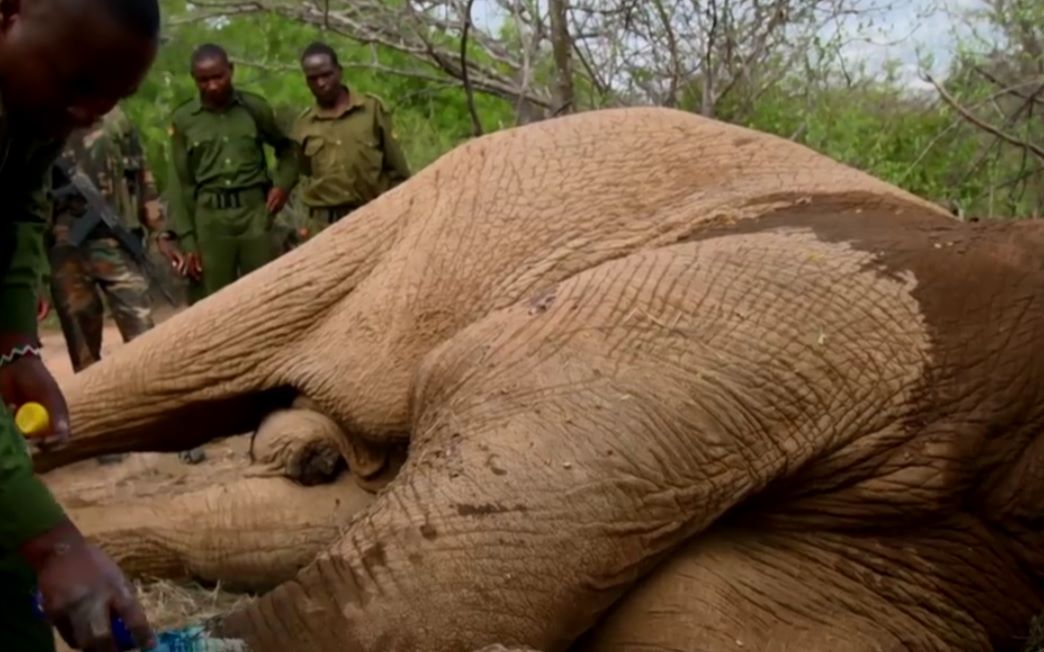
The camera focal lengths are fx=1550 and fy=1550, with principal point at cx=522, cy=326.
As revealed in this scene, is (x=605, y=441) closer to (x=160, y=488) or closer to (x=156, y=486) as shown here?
(x=160, y=488)

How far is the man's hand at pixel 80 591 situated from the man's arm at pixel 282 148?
7307 mm

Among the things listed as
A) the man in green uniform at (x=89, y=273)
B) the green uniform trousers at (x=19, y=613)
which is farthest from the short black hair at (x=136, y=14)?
the man in green uniform at (x=89, y=273)

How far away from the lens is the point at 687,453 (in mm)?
3424

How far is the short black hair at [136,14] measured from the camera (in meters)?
2.26

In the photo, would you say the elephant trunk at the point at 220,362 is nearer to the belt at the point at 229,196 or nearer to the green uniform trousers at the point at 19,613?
the green uniform trousers at the point at 19,613

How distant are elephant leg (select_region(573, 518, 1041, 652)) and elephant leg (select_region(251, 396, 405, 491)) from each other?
1.29 m

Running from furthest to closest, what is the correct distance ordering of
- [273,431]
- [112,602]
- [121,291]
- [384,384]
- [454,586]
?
[121,291] < [273,431] < [384,384] < [454,586] < [112,602]

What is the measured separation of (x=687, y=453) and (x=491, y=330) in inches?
27.6

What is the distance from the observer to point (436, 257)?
4570mm

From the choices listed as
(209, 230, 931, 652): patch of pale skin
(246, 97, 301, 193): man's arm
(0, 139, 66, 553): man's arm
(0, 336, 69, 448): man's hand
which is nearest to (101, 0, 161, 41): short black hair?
(0, 139, 66, 553): man's arm

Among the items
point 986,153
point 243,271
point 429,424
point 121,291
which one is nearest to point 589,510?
point 429,424

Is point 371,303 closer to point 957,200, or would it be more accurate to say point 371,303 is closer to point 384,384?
point 384,384

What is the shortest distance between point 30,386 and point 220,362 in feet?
6.69

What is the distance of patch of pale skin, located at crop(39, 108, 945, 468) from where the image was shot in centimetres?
432
